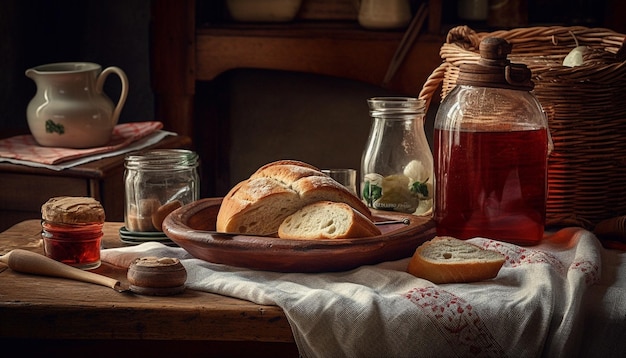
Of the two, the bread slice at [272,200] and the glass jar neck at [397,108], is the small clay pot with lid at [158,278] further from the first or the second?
the glass jar neck at [397,108]

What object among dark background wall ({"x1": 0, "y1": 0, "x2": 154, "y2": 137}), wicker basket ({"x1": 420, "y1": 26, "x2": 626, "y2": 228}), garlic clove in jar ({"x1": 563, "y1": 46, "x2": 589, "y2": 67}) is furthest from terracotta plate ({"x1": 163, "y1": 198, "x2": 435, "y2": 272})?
dark background wall ({"x1": 0, "y1": 0, "x2": 154, "y2": 137})

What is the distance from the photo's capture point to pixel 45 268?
3.96 ft

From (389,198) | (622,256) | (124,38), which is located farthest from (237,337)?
(124,38)

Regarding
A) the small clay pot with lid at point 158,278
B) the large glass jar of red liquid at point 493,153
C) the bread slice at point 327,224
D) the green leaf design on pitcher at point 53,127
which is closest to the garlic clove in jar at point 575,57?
the large glass jar of red liquid at point 493,153


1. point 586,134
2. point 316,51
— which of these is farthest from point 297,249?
point 316,51

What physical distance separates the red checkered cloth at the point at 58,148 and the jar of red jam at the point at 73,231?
2.91 ft

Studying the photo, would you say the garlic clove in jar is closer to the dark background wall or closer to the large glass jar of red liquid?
the large glass jar of red liquid

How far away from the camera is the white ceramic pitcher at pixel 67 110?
2252 millimetres

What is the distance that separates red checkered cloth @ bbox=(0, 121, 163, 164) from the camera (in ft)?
7.03

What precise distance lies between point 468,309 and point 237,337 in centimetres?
26

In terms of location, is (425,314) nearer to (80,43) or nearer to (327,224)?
(327,224)

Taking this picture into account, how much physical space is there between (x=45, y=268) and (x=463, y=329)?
531mm

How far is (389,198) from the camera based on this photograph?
141 cm

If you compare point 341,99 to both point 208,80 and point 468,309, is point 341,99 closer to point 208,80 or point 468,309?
point 208,80
